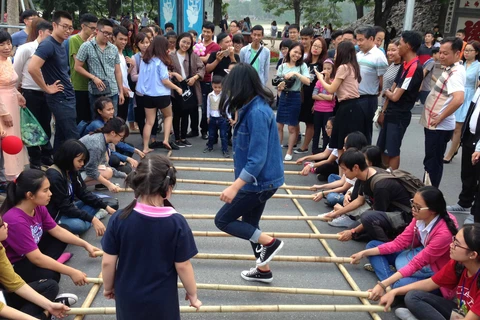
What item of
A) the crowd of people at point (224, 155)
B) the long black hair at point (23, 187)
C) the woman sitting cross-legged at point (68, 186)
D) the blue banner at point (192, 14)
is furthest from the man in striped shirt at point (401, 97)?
the blue banner at point (192, 14)

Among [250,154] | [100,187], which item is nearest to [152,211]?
[250,154]

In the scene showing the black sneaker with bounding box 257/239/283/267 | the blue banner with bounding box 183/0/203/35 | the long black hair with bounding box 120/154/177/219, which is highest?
the blue banner with bounding box 183/0/203/35

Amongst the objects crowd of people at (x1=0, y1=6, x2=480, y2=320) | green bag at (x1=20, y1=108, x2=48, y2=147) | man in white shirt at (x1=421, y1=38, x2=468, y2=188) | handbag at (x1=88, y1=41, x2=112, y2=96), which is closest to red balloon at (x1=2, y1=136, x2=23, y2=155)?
crowd of people at (x1=0, y1=6, x2=480, y2=320)

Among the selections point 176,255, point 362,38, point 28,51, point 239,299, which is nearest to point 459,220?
point 362,38

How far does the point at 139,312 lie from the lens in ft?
6.39

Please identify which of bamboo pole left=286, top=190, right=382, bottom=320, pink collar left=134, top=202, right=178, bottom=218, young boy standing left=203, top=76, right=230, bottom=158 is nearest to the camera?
pink collar left=134, top=202, right=178, bottom=218

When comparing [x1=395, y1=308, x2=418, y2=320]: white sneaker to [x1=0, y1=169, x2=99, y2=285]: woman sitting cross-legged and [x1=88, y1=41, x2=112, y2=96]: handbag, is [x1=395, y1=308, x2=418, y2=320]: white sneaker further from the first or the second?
[x1=88, y1=41, x2=112, y2=96]: handbag

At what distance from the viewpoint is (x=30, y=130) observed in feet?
15.3

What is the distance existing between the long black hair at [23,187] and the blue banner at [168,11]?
658 centimetres

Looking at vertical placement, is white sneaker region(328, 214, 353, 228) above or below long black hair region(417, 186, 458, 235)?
below

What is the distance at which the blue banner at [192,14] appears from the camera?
28.2 feet

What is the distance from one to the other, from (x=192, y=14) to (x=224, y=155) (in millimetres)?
3963

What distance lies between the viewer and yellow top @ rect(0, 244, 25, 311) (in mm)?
2370

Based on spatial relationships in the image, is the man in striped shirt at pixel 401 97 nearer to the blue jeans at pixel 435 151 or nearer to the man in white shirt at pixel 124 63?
the blue jeans at pixel 435 151
